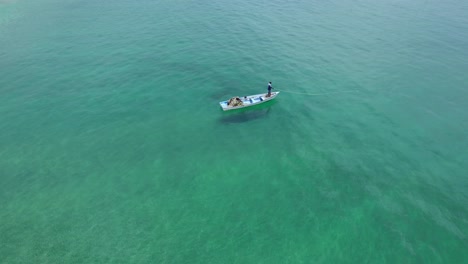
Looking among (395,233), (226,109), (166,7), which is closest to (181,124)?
(226,109)

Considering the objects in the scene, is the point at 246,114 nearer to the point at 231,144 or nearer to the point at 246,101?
the point at 246,101

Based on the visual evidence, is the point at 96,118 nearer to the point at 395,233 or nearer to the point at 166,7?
the point at 395,233

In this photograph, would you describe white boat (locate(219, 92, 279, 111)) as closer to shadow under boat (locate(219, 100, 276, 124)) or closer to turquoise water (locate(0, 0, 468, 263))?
shadow under boat (locate(219, 100, 276, 124))

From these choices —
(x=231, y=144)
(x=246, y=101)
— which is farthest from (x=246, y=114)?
(x=231, y=144)

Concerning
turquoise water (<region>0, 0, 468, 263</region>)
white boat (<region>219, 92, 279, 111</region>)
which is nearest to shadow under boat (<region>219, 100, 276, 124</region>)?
turquoise water (<region>0, 0, 468, 263</region>)

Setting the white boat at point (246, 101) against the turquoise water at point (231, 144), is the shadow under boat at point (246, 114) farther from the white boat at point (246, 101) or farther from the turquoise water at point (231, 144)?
the white boat at point (246, 101)

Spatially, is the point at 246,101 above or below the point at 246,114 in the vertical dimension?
above
